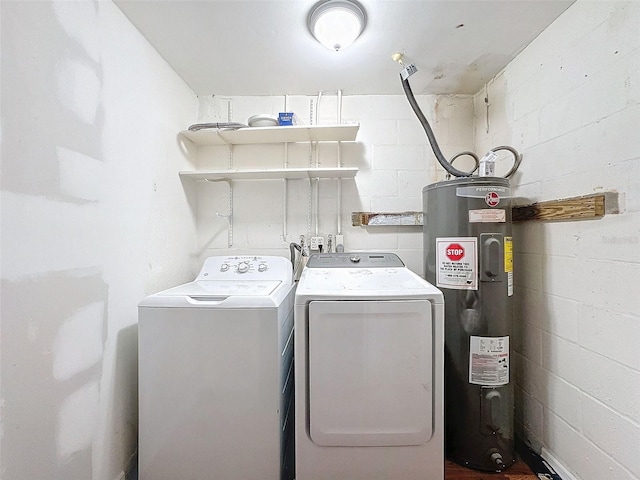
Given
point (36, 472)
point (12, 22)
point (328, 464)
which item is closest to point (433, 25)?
point (12, 22)

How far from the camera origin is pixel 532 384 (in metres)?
1.56

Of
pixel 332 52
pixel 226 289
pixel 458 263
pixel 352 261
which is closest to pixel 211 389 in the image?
pixel 226 289

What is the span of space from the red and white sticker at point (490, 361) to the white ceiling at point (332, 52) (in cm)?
155

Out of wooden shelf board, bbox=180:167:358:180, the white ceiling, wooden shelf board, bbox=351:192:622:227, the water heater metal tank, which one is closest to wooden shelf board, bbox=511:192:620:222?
wooden shelf board, bbox=351:192:622:227

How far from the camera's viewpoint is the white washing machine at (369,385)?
46.7 inches

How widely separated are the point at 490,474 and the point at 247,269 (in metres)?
1.63

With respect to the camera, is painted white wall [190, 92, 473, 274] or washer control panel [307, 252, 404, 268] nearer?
washer control panel [307, 252, 404, 268]

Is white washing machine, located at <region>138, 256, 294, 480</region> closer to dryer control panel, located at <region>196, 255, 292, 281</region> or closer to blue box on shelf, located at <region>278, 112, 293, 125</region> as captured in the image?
dryer control panel, located at <region>196, 255, 292, 281</region>

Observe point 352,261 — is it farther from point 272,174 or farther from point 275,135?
point 275,135

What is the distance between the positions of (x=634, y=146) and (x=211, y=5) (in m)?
1.80

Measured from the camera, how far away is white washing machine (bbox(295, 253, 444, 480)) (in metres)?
1.19

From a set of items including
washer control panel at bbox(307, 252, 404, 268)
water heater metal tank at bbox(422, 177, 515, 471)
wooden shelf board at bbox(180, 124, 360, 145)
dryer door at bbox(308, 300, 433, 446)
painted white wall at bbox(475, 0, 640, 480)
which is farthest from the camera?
wooden shelf board at bbox(180, 124, 360, 145)

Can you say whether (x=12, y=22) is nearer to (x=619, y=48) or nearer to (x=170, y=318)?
(x=170, y=318)

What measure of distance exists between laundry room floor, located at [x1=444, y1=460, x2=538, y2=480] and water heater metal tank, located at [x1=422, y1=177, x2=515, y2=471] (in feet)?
0.09
